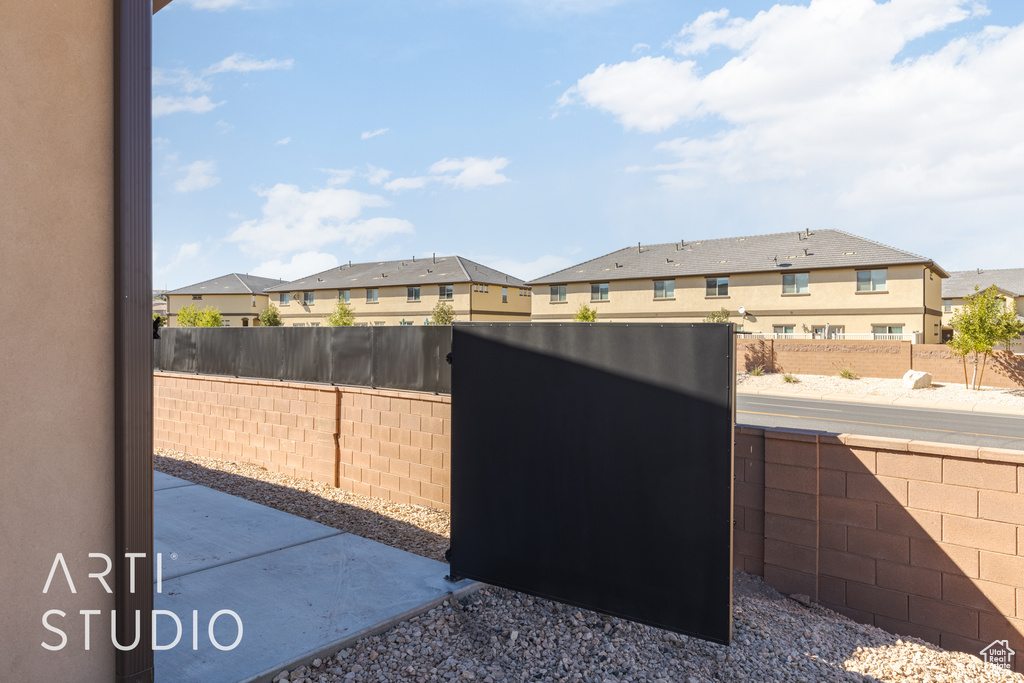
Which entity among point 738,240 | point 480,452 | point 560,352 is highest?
point 738,240

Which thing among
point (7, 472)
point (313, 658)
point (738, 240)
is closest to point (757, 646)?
point (313, 658)

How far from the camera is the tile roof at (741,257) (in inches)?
1500

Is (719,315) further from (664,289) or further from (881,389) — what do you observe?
(881,389)

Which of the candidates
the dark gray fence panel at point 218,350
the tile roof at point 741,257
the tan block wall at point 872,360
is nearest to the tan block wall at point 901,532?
the dark gray fence panel at point 218,350

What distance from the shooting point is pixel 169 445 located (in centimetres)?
1257

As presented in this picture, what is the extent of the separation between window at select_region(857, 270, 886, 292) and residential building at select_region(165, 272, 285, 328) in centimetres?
5728

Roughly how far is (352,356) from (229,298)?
66.8 meters

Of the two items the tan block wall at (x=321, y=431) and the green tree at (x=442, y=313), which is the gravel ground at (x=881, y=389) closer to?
the tan block wall at (x=321, y=431)

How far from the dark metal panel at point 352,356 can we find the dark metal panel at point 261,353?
4.70ft

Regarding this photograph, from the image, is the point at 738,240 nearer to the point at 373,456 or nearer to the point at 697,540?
the point at 373,456

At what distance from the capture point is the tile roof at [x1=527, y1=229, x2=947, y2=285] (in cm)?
3809

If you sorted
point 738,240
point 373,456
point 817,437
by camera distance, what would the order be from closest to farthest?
point 817,437, point 373,456, point 738,240

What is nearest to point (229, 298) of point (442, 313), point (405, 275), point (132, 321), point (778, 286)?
point (405, 275)

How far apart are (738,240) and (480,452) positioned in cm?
4392
